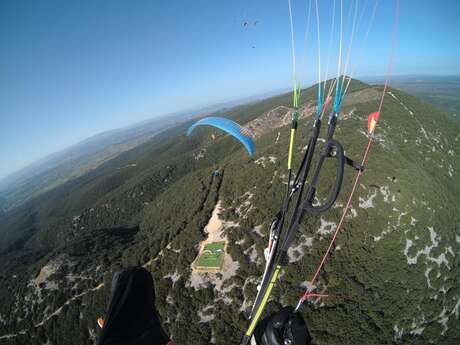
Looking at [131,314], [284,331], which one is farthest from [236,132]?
[284,331]

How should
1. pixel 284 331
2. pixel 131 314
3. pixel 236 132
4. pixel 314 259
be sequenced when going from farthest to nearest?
1. pixel 314 259
2. pixel 236 132
3. pixel 131 314
4. pixel 284 331

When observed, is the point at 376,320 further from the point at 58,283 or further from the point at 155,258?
the point at 58,283

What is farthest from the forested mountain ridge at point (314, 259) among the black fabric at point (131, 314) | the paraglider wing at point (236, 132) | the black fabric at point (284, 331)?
the black fabric at point (131, 314)

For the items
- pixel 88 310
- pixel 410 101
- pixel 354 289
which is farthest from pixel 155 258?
pixel 410 101

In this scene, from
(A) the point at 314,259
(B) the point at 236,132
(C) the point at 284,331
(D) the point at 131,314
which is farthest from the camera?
(A) the point at 314,259

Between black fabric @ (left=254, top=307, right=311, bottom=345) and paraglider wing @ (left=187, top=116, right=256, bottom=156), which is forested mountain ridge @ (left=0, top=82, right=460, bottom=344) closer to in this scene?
paraglider wing @ (left=187, top=116, right=256, bottom=156)

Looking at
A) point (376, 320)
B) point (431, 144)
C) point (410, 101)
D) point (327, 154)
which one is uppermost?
point (327, 154)

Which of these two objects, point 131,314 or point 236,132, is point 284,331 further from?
point 236,132
